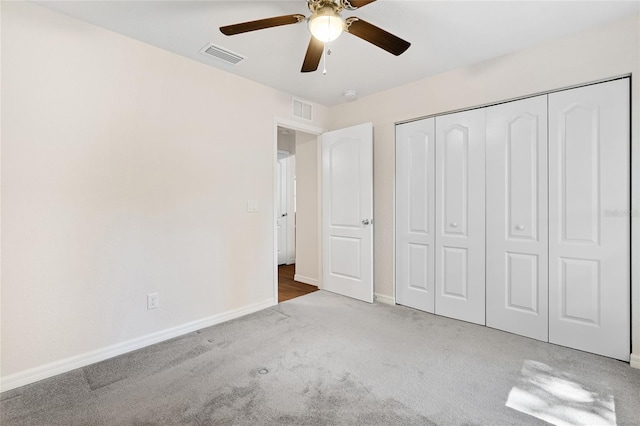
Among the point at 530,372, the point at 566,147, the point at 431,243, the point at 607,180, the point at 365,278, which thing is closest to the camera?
the point at 530,372

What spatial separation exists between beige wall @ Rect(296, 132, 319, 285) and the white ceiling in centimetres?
141

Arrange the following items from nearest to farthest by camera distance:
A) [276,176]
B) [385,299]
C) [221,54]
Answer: [221,54], [276,176], [385,299]

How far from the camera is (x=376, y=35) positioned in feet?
5.76

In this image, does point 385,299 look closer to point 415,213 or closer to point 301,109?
point 415,213

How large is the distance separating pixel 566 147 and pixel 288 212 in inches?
176

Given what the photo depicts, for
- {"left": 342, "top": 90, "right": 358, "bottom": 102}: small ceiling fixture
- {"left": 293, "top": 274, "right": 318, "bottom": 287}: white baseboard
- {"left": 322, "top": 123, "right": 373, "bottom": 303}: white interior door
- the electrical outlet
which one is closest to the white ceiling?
{"left": 342, "top": 90, "right": 358, "bottom": 102}: small ceiling fixture

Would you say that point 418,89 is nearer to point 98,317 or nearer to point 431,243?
point 431,243

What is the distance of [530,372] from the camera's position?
2.02 m

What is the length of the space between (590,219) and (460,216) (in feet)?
3.08

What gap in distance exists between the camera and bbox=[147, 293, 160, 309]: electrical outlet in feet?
7.97

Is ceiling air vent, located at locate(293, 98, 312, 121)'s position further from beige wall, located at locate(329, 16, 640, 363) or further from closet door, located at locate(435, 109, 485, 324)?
closet door, located at locate(435, 109, 485, 324)

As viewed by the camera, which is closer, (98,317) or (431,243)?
(98,317)

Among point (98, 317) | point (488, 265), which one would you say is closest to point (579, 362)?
point (488, 265)

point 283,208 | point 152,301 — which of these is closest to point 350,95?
point 152,301
